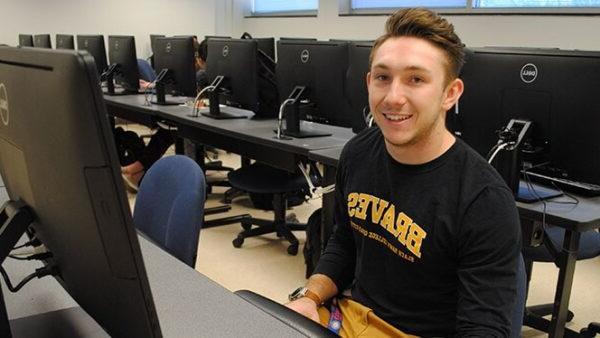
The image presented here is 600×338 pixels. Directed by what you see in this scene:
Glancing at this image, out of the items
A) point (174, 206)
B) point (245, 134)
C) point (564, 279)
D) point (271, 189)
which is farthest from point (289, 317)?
point (271, 189)

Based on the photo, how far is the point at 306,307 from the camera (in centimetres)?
133

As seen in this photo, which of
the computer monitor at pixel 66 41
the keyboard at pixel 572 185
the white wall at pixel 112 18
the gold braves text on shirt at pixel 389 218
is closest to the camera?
the gold braves text on shirt at pixel 389 218

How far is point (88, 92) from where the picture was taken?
510mm

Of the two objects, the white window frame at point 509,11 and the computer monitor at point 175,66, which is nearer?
the computer monitor at point 175,66

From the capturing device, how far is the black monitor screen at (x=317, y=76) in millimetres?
2502

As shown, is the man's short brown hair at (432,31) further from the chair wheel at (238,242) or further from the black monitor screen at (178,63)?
the black monitor screen at (178,63)

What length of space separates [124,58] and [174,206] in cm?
290

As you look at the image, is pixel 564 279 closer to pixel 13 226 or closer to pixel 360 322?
pixel 360 322

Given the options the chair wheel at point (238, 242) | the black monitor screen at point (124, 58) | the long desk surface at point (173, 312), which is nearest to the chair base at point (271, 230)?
the chair wheel at point (238, 242)

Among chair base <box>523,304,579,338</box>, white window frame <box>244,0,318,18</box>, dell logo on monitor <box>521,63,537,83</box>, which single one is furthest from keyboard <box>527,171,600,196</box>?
white window frame <box>244,0,318,18</box>

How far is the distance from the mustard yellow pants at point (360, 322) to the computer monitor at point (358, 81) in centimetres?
109

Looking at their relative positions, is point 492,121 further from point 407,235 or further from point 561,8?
point 561,8

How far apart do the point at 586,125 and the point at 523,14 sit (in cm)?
273

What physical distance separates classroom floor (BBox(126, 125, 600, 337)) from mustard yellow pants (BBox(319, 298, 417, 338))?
126cm
